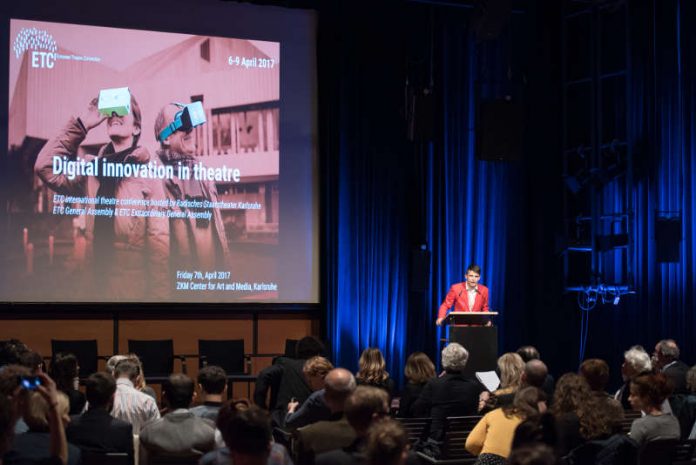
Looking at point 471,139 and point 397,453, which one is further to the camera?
point 471,139

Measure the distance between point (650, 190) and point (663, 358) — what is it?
3.75 metres

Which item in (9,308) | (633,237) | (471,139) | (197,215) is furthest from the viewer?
(471,139)

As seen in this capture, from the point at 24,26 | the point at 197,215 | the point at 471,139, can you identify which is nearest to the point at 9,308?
the point at 197,215

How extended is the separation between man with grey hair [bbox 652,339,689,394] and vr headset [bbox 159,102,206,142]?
5272 mm

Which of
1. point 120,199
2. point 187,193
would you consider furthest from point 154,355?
point 187,193

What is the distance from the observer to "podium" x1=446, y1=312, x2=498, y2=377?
8.78 metres

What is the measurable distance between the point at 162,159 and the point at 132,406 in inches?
188

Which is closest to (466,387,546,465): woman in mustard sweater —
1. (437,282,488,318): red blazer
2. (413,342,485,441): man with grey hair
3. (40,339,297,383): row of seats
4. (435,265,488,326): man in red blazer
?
(413,342,485,441): man with grey hair

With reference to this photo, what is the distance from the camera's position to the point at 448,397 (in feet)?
18.5

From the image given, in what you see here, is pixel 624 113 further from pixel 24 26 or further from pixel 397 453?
pixel 397 453

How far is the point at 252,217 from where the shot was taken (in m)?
9.97

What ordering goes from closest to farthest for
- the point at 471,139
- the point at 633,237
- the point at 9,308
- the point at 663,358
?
the point at 663,358
the point at 9,308
the point at 633,237
the point at 471,139

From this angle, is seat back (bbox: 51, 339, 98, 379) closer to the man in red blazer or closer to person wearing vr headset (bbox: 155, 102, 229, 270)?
person wearing vr headset (bbox: 155, 102, 229, 270)

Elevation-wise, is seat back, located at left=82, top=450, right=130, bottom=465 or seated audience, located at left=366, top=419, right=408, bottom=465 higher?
seated audience, located at left=366, top=419, right=408, bottom=465
